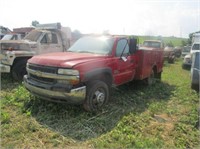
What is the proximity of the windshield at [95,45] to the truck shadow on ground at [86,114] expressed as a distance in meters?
1.40

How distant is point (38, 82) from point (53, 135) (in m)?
1.42

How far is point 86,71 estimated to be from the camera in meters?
4.85

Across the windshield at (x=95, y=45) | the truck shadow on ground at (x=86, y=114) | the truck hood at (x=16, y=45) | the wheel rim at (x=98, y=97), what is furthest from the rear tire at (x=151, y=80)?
the truck hood at (x=16, y=45)

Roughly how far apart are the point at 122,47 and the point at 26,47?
3.92m

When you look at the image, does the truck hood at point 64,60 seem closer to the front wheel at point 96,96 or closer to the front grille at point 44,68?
the front grille at point 44,68

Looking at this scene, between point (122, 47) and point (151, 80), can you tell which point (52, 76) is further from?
point (151, 80)

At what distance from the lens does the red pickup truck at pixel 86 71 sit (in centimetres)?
471

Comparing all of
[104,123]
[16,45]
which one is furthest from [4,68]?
[104,123]

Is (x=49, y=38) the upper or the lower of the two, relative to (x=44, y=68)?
upper

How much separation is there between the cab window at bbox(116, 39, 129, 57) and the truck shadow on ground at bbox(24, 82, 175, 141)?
1270mm

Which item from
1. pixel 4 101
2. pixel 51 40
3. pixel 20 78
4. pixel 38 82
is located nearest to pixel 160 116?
pixel 38 82

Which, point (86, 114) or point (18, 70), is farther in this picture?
point (18, 70)

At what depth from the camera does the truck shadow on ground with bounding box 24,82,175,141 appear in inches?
175

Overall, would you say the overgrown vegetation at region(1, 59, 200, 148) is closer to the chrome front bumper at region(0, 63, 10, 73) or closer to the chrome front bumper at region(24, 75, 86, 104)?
the chrome front bumper at region(24, 75, 86, 104)
